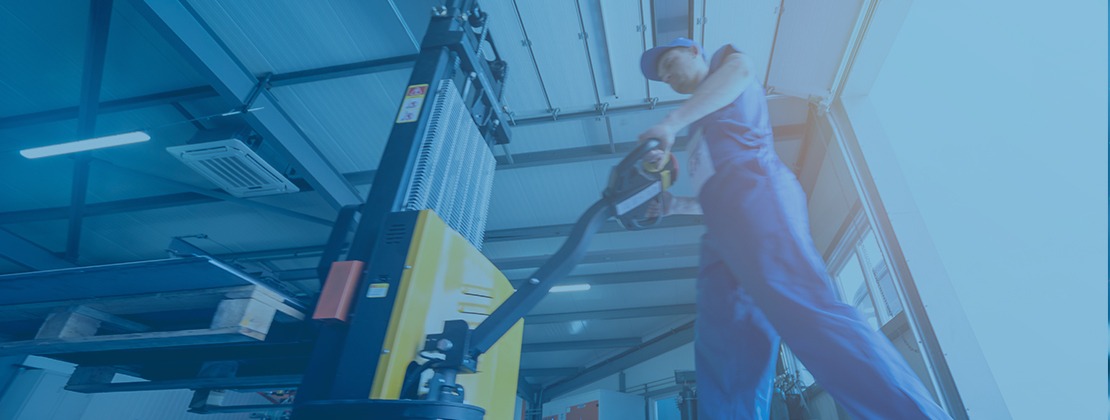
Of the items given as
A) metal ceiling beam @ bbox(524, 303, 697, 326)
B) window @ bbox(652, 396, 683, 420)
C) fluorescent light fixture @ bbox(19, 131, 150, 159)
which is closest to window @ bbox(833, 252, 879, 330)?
metal ceiling beam @ bbox(524, 303, 697, 326)

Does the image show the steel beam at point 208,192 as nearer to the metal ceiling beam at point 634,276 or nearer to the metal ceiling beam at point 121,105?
the metal ceiling beam at point 121,105

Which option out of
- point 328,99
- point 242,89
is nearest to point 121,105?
point 242,89

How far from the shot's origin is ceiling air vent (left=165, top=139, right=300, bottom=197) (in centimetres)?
407

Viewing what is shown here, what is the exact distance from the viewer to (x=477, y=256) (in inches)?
76.1

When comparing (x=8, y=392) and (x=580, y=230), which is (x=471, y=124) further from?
(x=8, y=392)

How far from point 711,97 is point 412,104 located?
135 cm

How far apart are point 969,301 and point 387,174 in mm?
2684

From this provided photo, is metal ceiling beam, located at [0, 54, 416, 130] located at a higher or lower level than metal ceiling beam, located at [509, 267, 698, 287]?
lower

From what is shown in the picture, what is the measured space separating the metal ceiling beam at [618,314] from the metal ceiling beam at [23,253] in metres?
7.07

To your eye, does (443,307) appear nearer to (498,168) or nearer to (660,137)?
(660,137)

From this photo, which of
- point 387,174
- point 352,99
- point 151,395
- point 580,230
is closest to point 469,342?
point 580,230

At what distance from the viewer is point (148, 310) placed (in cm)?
152

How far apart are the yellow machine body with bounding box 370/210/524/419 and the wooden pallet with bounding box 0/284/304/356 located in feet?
1.30

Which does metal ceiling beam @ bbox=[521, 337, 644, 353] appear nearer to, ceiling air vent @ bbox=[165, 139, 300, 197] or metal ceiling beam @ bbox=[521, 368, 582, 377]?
metal ceiling beam @ bbox=[521, 368, 582, 377]
